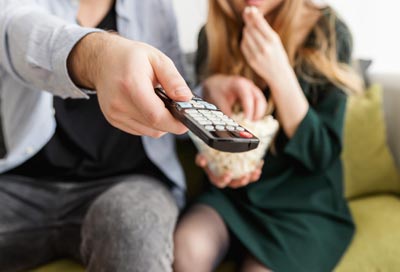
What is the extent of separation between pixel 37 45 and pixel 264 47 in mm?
410

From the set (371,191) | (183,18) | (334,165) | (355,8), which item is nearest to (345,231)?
(334,165)

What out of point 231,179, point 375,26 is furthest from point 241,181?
point 375,26

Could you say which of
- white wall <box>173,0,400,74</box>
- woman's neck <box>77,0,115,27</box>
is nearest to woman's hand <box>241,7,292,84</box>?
woman's neck <box>77,0,115,27</box>

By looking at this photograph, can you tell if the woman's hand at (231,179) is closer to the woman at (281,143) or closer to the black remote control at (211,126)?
the woman at (281,143)

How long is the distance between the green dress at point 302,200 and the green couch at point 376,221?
3 centimetres

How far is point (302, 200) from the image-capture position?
0.87 m

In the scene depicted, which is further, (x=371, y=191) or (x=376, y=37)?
(x=376, y=37)

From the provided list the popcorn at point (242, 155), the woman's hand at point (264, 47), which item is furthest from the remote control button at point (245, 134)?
the woman's hand at point (264, 47)

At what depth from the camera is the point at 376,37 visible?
56.3 inches

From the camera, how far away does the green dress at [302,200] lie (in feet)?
2.57

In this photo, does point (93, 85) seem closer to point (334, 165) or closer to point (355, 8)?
point (334, 165)

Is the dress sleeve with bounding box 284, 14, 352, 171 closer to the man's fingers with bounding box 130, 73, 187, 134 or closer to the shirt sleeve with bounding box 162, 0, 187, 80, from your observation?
the shirt sleeve with bounding box 162, 0, 187, 80

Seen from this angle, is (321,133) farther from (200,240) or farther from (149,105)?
(149,105)

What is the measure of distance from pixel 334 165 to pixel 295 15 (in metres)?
0.32
